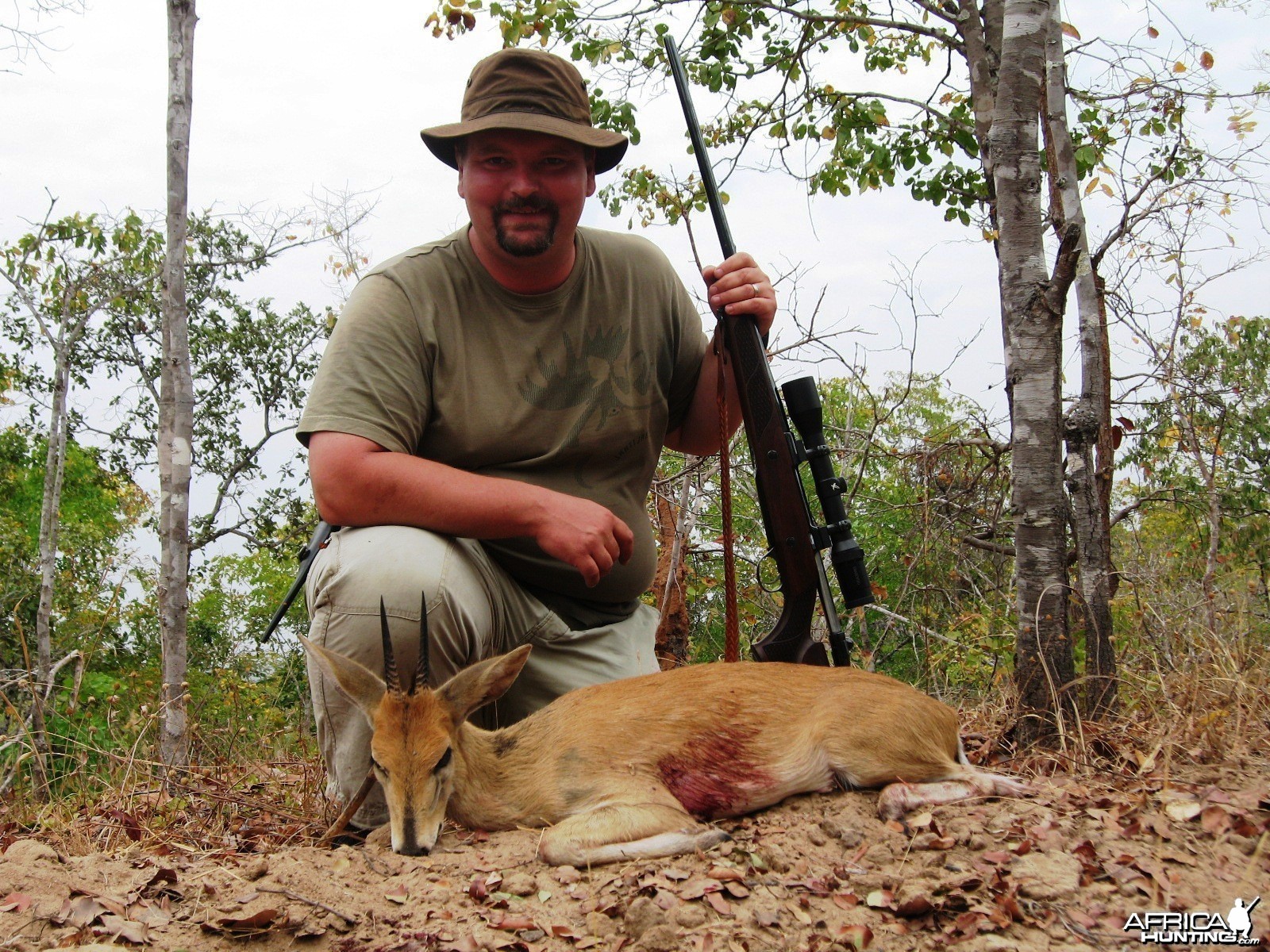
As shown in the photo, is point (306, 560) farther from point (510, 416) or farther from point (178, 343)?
point (178, 343)

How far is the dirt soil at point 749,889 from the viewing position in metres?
2.61

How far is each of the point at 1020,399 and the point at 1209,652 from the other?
1.38 metres

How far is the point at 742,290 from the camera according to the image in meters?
4.44

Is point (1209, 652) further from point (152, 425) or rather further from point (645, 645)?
point (152, 425)

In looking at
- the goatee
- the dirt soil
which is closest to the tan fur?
the dirt soil

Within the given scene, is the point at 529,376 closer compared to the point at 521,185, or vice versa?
the point at 521,185

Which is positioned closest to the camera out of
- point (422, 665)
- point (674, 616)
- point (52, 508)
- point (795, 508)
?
point (422, 665)

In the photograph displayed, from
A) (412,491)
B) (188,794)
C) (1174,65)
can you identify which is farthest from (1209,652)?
(1174,65)

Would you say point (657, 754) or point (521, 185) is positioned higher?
point (521, 185)

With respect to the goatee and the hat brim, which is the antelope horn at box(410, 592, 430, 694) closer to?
the goatee

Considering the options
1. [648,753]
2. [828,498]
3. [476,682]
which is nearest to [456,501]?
[476,682]

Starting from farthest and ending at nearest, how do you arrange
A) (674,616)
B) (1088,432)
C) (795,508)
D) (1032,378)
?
(674,616) < (1088,432) < (1032,378) < (795,508)

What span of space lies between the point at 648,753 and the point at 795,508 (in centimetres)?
130

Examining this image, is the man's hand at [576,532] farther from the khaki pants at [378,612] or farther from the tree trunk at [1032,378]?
the tree trunk at [1032,378]
